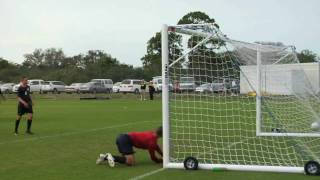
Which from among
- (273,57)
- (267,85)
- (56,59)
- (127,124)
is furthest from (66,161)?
(56,59)

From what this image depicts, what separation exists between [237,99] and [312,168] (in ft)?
27.0

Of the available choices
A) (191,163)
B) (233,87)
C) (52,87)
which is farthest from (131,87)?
(191,163)

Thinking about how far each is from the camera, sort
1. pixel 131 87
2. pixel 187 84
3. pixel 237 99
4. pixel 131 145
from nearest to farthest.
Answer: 1. pixel 131 145
2. pixel 187 84
3. pixel 237 99
4. pixel 131 87

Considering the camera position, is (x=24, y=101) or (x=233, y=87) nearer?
(x=233, y=87)

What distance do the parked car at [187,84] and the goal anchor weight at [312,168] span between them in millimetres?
4711

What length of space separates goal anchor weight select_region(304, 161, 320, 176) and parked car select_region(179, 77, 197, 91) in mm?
4711

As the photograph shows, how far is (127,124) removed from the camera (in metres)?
22.7

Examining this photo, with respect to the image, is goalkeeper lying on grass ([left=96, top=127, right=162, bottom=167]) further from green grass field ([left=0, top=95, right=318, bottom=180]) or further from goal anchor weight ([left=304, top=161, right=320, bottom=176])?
goal anchor weight ([left=304, top=161, right=320, bottom=176])

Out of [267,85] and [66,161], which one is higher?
[267,85]

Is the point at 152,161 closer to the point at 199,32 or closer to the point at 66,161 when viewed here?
the point at 66,161

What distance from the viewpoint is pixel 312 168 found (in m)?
10.2

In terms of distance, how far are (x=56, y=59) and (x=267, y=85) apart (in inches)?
4766

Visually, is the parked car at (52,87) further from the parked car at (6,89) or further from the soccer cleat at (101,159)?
the soccer cleat at (101,159)

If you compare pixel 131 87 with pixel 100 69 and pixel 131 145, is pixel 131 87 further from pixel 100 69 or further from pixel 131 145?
pixel 131 145
